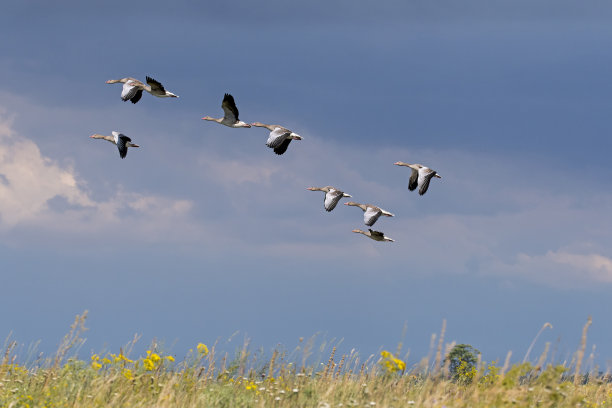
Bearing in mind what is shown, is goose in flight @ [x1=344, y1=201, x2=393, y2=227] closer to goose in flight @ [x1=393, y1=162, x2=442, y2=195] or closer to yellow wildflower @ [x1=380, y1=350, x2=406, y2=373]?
goose in flight @ [x1=393, y1=162, x2=442, y2=195]

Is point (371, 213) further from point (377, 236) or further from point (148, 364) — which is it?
point (148, 364)

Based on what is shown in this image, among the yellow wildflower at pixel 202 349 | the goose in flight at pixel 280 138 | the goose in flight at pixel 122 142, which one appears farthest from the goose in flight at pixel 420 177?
the yellow wildflower at pixel 202 349

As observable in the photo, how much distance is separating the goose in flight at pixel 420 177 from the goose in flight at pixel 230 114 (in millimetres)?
6755

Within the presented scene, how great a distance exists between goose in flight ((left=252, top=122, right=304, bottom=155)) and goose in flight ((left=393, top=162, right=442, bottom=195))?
4716mm

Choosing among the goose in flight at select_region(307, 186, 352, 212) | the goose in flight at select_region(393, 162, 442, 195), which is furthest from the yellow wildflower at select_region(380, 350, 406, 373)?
the goose in flight at select_region(393, 162, 442, 195)

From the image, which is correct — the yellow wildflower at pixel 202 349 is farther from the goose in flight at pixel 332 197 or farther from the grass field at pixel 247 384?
the goose in flight at pixel 332 197

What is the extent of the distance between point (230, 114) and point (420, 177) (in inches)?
296

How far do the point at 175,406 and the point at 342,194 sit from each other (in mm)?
15260

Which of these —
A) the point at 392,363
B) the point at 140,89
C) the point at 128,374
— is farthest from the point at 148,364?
the point at 140,89

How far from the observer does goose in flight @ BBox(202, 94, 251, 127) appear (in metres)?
26.2

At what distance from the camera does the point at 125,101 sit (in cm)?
2317

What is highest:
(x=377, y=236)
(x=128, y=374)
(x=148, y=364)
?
(x=377, y=236)

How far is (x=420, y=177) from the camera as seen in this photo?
1056 inches

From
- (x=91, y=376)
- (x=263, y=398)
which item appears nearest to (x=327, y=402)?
(x=263, y=398)
